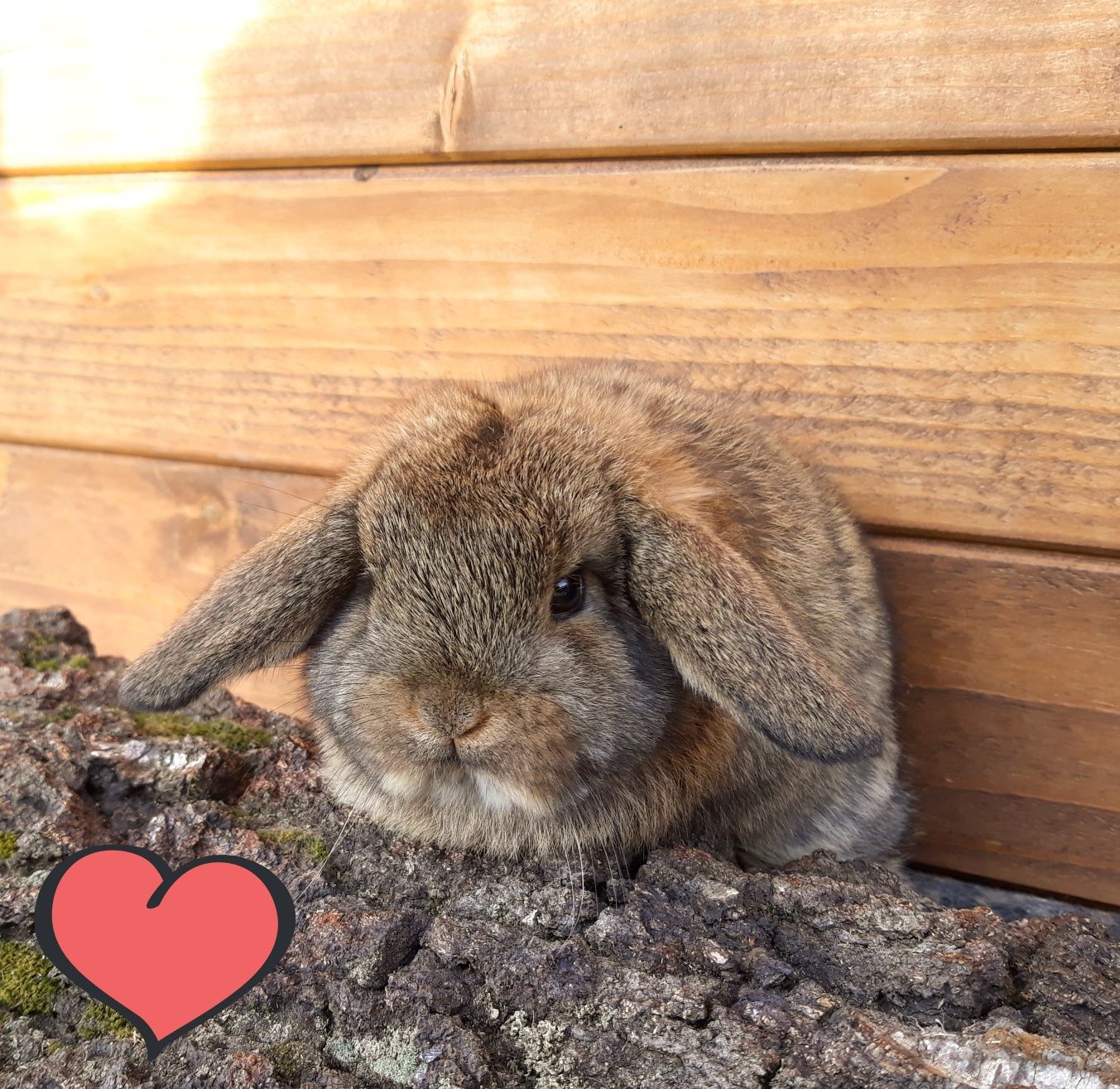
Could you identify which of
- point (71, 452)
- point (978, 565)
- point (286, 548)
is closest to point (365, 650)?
point (286, 548)

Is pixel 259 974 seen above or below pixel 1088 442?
below

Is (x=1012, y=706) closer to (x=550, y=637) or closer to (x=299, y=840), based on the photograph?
(x=550, y=637)

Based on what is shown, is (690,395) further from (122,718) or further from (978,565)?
(122,718)

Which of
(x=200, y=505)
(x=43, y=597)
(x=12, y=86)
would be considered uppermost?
(x=12, y=86)

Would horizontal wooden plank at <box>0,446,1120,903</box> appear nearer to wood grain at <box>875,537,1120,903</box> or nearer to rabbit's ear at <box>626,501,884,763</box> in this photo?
wood grain at <box>875,537,1120,903</box>

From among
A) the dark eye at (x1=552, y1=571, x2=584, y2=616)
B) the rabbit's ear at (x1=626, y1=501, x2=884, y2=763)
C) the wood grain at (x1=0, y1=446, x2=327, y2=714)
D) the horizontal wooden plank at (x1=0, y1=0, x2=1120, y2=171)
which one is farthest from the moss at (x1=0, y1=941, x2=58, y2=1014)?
the horizontal wooden plank at (x1=0, y1=0, x2=1120, y2=171)

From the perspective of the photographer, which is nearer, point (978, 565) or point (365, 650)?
point (365, 650)

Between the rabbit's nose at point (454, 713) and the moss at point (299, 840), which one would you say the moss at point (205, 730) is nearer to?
the moss at point (299, 840)

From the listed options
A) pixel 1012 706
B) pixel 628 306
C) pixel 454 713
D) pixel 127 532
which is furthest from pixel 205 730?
pixel 1012 706
